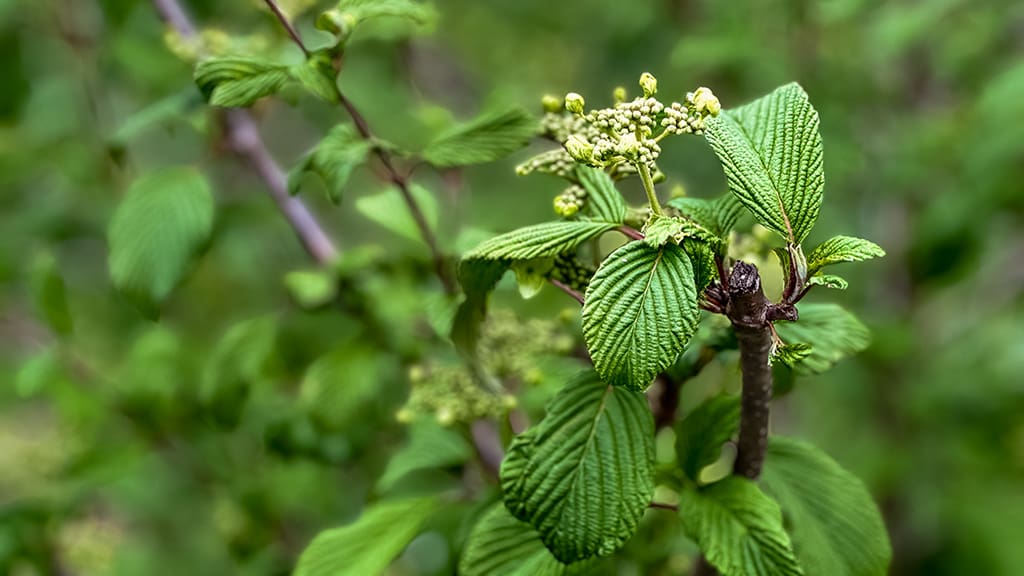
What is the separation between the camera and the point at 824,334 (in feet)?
2.17

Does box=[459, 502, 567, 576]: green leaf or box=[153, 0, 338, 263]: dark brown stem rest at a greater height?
box=[153, 0, 338, 263]: dark brown stem

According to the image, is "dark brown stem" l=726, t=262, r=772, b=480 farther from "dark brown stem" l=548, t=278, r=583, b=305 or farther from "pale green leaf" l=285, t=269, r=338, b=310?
"pale green leaf" l=285, t=269, r=338, b=310

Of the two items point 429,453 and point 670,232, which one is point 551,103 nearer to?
point 670,232

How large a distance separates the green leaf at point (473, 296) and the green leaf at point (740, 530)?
0.19m

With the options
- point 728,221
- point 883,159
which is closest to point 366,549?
point 728,221

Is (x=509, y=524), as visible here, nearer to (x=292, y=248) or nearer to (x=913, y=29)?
(x=913, y=29)

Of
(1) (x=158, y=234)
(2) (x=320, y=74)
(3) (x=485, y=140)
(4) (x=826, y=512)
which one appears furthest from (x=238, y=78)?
(4) (x=826, y=512)

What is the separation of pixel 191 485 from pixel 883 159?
4.17 ft

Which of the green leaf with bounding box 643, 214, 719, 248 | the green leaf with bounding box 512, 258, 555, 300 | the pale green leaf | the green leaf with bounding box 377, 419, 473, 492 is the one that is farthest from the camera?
the pale green leaf

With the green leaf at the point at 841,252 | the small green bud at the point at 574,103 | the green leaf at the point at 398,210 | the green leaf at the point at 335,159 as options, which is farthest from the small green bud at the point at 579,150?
the green leaf at the point at 398,210

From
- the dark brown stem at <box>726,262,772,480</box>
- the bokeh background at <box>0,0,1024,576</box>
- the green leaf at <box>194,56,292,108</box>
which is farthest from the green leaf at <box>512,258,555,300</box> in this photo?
the bokeh background at <box>0,0,1024,576</box>

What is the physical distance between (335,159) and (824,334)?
0.38 meters

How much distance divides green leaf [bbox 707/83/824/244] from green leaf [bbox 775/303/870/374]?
5.4 inches

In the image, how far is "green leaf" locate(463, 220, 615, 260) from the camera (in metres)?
0.54
